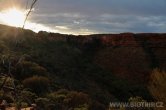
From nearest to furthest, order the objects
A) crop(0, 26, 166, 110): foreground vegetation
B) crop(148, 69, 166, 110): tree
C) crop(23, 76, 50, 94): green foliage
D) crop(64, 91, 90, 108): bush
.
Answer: crop(148, 69, 166, 110): tree
crop(0, 26, 166, 110): foreground vegetation
crop(64, 91, 90, 108): bush
crop(23, 76, 50, 94): green foliage

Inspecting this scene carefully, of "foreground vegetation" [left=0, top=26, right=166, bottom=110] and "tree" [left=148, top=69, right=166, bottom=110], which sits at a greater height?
"tree" [left=148, top=69, right=166, bottom=110]

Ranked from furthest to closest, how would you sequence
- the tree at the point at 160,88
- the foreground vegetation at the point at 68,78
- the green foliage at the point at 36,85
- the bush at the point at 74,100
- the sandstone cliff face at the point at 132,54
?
the sandstone cliff face at the point at 132,54 < the green foliage at the point at 36,85 < the bush at the point at 74,100 < the foreground vegetation at the point at 68,78 < the tree at the point at 160,88

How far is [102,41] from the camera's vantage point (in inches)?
2320

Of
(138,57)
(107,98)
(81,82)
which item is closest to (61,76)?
(81,82)

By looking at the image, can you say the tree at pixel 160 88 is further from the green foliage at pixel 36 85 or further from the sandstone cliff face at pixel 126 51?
the sandstone cliff face at pixel 126 51

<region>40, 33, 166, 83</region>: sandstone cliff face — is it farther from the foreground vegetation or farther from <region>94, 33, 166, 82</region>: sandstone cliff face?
the foreground vegetation

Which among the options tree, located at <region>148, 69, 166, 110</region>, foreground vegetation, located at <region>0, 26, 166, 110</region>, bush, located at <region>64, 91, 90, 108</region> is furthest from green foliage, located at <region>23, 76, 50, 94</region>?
tree, located at <region>148, 69, 166, 110</region>

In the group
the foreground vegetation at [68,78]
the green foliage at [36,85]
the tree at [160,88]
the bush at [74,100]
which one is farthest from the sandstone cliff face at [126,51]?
the tree at [160,88]

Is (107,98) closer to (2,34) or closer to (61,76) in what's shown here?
(61,76)

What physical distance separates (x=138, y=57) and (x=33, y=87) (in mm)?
26441

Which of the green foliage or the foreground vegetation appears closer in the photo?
the foreground vegetation

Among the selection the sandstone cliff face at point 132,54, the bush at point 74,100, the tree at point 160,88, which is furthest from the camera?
the sandstone cliff face at point 132,54

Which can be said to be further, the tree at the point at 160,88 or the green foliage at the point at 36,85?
the green foliage at the point at 36,85

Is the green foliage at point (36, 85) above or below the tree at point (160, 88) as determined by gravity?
below
